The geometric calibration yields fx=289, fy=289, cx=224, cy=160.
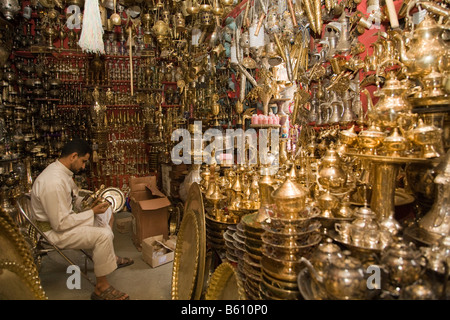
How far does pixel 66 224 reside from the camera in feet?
8.00

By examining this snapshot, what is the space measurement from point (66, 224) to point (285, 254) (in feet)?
6.36

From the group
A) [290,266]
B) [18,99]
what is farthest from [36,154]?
[290,266]

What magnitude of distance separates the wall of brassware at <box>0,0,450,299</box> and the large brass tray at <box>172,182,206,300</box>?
0.23 m

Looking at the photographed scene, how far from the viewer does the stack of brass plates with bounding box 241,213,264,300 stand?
1675 millimetres

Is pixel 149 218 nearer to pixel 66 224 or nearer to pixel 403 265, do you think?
pixel 66 224

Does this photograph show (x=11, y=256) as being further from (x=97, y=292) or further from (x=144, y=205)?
(x=144, y=205)

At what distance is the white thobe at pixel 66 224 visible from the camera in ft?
7.89

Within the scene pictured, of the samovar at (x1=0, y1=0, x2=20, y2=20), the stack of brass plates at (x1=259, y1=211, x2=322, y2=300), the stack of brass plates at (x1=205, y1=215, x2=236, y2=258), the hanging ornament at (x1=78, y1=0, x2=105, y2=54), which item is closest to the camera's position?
the stack of brass plates at (x1=259, y1=211, x2=322, y2=300)

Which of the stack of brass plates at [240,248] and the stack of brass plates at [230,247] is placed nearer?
the stack of brass plates at [240,248]

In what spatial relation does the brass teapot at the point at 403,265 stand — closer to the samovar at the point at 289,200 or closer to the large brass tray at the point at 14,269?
the samovar at the point at 289,200

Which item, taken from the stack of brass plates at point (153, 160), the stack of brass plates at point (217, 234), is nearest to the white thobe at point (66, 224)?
the stack of brass plates at point (217, 234)

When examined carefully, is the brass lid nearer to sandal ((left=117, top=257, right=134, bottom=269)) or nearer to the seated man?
the seated man

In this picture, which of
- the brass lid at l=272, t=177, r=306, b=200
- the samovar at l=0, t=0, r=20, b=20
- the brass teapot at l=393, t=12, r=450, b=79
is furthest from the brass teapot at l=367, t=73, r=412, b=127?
the samovar at l=0, t=0, r=20, b=20
